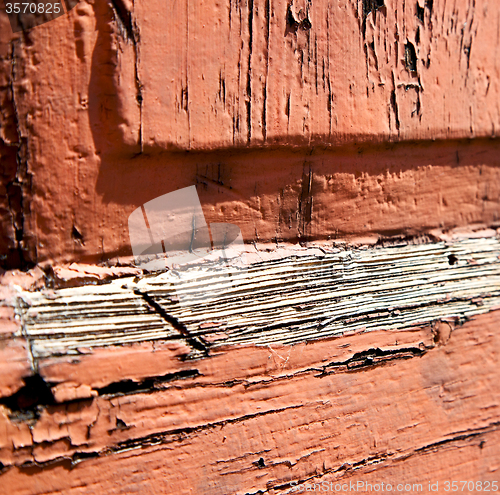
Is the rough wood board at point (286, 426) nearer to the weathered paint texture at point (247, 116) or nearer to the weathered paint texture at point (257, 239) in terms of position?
the weathered paint texture at point (257, 239)

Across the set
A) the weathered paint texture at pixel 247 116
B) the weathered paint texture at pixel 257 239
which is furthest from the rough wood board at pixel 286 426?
the weathered paint texture at pixel 247 116

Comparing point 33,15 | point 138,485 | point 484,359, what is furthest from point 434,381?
point 33,15

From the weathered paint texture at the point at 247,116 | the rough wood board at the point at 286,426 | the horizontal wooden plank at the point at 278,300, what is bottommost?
the rough wood board at the point at 286,426

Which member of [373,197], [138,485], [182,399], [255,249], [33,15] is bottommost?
[138,485]

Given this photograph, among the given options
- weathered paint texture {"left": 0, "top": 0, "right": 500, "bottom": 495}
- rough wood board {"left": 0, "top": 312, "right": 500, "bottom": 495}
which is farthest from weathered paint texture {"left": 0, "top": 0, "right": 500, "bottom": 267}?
rough wood board {"left": 0, "top": 312, "right": 500, "bottom": 495}

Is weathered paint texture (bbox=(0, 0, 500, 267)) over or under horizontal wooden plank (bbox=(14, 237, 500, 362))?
over

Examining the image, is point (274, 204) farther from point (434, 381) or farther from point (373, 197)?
point (434, 381)

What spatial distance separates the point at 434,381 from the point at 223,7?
3.29 feet

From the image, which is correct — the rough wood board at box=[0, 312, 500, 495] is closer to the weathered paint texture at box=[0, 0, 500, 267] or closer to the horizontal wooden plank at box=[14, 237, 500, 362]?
the horizontal wooden plank at box=[14, 237, 500, 362]

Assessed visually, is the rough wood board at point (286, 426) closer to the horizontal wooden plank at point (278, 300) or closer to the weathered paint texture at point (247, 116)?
the horizontal wooden plank at point (278, 300)

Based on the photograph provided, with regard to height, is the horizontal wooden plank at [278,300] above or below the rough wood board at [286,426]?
above

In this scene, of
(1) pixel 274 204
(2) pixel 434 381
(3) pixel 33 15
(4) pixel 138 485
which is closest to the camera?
(3) pixel 33 15

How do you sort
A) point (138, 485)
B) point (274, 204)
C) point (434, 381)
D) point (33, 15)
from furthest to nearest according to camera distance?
point (434, 381), point (274, 204), point (138, 485), point (33, 15)

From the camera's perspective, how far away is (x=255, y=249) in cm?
86
